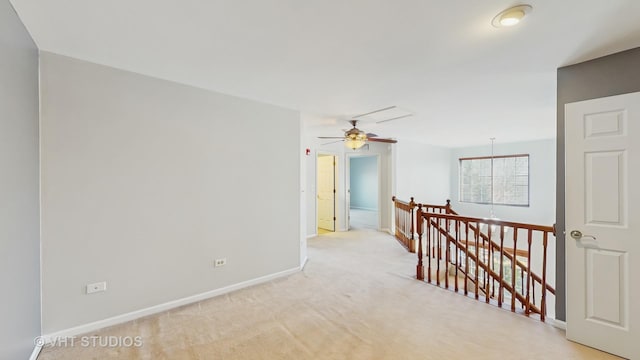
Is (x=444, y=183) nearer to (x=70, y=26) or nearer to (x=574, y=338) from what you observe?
(x=574, y=338)

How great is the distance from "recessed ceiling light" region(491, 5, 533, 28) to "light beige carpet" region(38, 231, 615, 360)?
95.2 inches

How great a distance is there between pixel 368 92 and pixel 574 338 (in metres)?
3.02

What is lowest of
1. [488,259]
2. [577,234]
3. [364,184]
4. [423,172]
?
[488,259]

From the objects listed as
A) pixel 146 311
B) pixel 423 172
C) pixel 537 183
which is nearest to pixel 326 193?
pixel 423 172

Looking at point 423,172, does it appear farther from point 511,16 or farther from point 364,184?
point 511,16

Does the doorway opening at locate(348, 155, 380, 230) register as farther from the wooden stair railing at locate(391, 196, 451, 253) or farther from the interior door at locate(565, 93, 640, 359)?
the interior door at locate(565, 93, 640, 359)

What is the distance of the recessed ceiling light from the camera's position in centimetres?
164

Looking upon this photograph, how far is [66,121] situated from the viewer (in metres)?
2.33

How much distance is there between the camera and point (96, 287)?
2457 millimetres

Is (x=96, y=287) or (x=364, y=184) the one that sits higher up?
(x=364, y=184)

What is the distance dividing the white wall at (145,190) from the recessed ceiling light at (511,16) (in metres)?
2.69

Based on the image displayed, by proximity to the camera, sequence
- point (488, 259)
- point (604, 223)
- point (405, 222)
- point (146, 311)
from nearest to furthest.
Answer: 1. point (604, 223)
2. point (146, 311)
3. point (488, 259)
4. point (405, 222)

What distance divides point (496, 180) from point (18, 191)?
30.5ft

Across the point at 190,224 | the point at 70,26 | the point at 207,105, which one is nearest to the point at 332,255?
the point at 190,224
